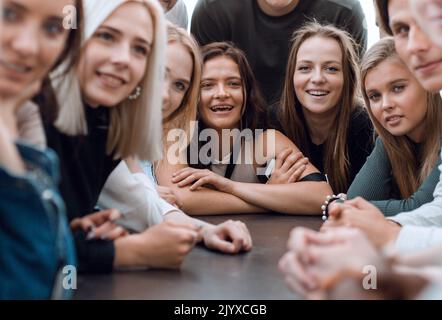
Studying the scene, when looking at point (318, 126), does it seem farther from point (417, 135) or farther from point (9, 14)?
point (9, 14)

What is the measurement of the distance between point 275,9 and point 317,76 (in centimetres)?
38

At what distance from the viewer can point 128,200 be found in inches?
41.8

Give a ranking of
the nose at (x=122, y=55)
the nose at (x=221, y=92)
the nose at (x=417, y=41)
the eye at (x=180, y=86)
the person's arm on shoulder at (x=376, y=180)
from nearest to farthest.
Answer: the nose at (x=122, y=55) → the nose at (x=417, y=41) → the eye at (x=180, y=86) → the person's arm on shoulder at (x=376, y=180) → the nose at (x=221, y=92)

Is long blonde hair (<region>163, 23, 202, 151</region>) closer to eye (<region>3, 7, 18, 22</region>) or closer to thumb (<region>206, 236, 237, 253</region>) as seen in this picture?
thumb (<region>206, 236, 237, 253</region>)

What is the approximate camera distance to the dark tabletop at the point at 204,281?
0.86 metres

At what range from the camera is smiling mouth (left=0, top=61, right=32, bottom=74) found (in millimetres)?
654

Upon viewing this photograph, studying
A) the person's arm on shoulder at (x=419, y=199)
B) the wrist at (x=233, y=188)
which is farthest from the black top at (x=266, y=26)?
the person's arm on shoulder at (x=419, y=199)

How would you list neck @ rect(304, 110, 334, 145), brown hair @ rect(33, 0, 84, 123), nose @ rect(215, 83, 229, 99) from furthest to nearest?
neck @ rect(304, 110, 334, 145), nose @ rect(215, 83, 229, 99), brown hair @ rect(33, 0, 84, 123)

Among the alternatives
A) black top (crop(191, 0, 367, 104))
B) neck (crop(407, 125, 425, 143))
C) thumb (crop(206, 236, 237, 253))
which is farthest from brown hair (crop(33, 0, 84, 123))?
black top (crop(191, 0, 367, 104))

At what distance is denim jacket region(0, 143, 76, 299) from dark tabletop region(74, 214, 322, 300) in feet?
0.59

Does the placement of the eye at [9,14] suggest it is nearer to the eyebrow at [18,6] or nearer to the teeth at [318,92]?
the eyebrow at [18,6]

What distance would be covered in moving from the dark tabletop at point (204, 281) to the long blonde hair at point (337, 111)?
2.24 ft

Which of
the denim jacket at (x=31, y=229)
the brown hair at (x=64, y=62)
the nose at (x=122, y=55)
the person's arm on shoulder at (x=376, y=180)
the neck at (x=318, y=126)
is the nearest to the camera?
the denim jacket at (x=31, y=229)
